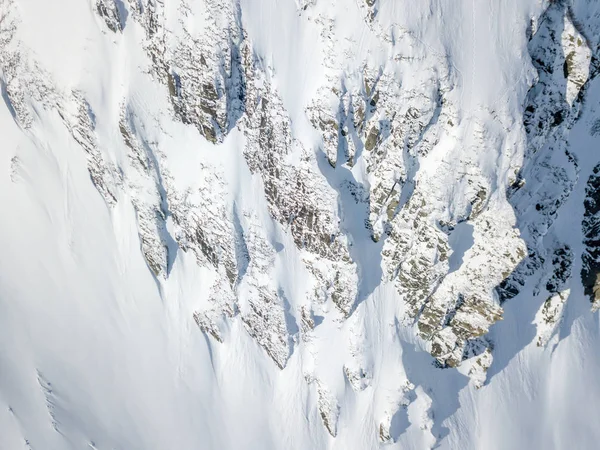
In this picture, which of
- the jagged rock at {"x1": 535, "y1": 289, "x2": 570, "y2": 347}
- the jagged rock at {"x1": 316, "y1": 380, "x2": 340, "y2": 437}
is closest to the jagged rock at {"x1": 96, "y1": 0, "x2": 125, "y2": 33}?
the jagged rock at {"x1": 316, "y1": 380, "x2": 340, "y2": 437}

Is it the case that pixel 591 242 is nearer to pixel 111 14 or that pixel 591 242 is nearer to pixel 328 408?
pixel 328 408

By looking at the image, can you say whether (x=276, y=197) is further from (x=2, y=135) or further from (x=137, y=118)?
(x=2, y=135)

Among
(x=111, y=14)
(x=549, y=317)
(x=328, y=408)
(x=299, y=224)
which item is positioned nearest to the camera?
(x=111, y=14)

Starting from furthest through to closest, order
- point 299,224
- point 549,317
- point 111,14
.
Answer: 1. point 549,317
2. point 299,224
3. point 111,14

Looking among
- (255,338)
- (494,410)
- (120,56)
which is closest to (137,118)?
(120,56)

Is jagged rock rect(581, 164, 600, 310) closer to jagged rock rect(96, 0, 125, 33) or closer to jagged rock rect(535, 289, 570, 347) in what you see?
jagged rock rect(535, 289, 570, 347)

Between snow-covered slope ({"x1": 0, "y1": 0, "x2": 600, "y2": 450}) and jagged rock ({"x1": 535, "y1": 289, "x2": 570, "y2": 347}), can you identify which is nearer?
snow-covered slope ({"x1": 0, "y1": 0, "x2": 600, "y2": 450})

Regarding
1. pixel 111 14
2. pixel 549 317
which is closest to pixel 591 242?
pixel 549 317

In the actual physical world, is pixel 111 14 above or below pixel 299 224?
above

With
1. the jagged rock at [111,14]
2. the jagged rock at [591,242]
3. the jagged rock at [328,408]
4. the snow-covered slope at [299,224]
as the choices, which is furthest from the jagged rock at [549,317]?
the jagged rock at [111,14]
